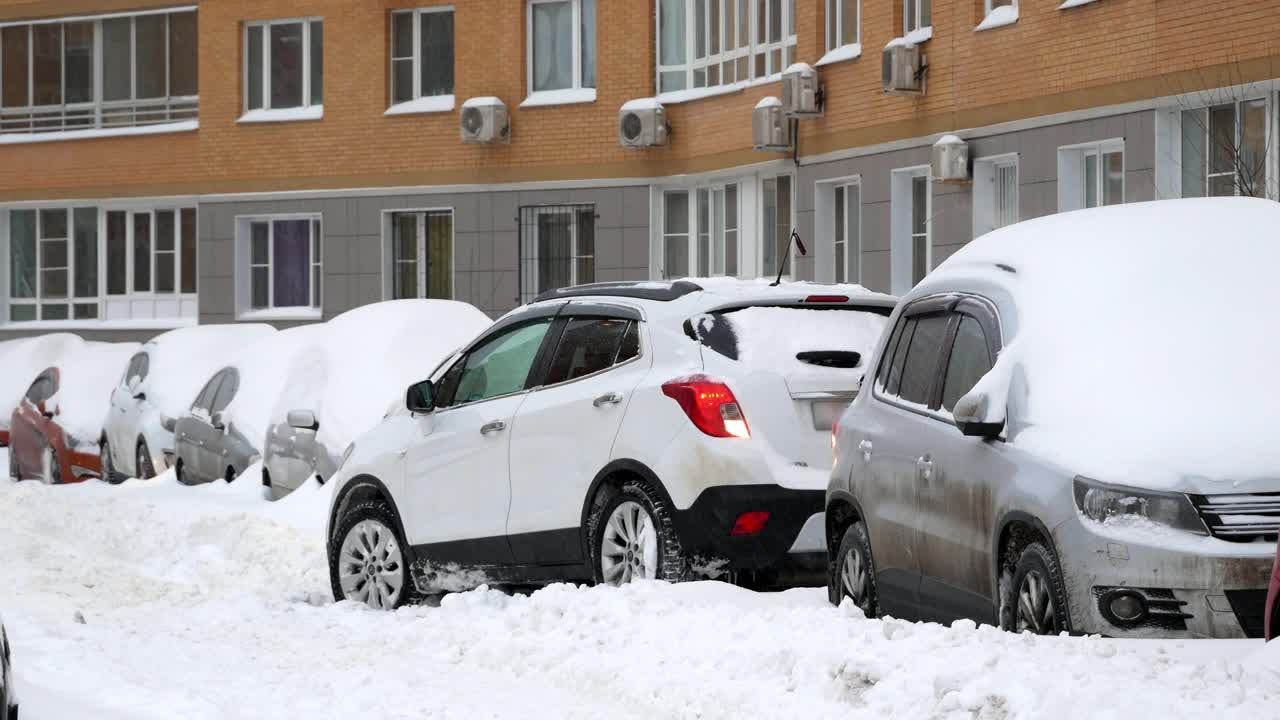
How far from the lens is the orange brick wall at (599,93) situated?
2091cm

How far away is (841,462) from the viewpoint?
884 cm

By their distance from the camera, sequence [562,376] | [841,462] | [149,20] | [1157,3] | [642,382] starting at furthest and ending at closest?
[149,20]
[1157,3]
[562,376]
[642,382]
[841,462]

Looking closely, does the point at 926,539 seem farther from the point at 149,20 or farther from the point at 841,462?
the point at 149,20

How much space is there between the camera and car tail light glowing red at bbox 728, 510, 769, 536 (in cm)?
930

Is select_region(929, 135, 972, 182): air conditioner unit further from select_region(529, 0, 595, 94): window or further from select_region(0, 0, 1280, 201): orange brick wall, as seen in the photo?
select_region(529, 0, 595, 94): window

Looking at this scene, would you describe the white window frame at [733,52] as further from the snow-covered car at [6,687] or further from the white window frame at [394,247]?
the snow-covered car at [6,687]

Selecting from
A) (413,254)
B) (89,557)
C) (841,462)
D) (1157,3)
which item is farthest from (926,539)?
(413,254)

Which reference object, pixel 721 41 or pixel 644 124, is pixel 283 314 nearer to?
pixel 644 124

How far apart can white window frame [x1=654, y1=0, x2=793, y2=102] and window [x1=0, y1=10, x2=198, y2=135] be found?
1023cm

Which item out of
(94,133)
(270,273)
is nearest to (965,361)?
(270,273)

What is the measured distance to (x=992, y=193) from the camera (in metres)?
24.0

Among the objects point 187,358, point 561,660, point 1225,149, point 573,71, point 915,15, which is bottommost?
point 561,660

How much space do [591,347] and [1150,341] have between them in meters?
3.83

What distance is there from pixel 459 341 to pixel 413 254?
17.1 m
